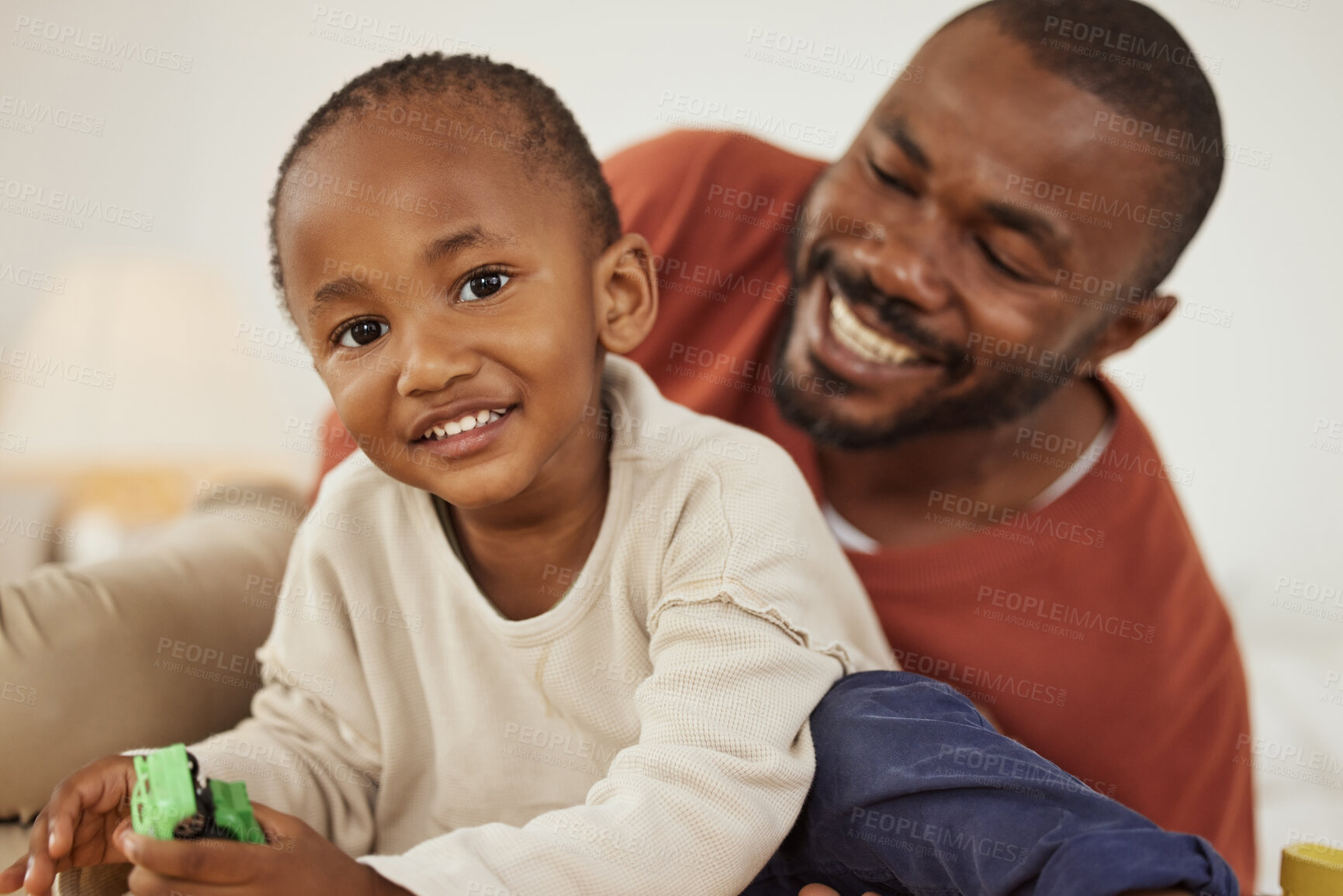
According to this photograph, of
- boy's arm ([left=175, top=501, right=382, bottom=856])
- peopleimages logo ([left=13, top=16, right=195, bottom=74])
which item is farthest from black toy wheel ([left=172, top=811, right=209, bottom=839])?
peopleimages logo ([left=13, top=16, right=195, bottom=74])

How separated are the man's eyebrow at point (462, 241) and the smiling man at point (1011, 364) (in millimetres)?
539

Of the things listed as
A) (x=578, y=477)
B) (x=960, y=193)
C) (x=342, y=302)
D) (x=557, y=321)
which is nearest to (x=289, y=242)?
(x=342, y=302)

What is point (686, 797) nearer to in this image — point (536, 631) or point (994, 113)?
point (536, 631)

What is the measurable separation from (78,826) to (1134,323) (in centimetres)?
120

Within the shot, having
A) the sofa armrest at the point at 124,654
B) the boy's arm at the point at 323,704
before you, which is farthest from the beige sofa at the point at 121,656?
the boy's arm at the point at 323,704

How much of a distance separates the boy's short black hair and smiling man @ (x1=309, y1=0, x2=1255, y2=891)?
42 cm

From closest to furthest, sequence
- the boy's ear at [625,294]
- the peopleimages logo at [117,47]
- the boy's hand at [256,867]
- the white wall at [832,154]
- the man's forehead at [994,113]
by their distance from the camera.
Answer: the boy's hand at [256,867] < the boy's ear at [625,294] < the man's forehead at [994,113] < the white wall at [832,154] < the peopleimages logo at [117,47]

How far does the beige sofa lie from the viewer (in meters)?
1.06

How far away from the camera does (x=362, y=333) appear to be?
885 mm

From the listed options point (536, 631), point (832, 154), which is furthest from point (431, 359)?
point (832, 154)

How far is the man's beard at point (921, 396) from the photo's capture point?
50.6 inches

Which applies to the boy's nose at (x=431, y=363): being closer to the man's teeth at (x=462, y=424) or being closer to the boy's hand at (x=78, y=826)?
the man's teeth at (x=462, y=424)

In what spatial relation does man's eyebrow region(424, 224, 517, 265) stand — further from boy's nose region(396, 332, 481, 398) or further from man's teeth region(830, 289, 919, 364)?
man's teeth region(830, 289, 919, 364)

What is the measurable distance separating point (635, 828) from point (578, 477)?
1.12ft
